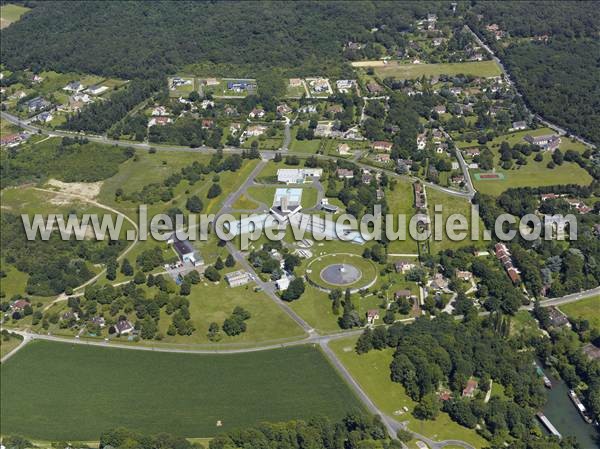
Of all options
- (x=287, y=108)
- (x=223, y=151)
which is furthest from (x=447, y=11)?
(x=223, y=151)

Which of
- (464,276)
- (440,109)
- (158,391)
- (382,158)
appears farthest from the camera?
(440,109)

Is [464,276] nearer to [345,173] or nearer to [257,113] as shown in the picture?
A: [345,173]

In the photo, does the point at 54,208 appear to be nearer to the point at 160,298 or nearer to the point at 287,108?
the point at 160,298

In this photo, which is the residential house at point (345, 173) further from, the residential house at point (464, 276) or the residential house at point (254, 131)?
the residential house at point (464, 276)

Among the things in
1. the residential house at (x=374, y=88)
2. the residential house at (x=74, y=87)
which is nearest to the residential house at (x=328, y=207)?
the residential house at (x=374, y=88)

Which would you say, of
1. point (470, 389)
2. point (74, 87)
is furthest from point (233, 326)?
point (74, 87)

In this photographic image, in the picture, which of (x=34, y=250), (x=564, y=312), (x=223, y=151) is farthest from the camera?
(x=223, y=151)

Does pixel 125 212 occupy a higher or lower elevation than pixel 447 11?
lower
